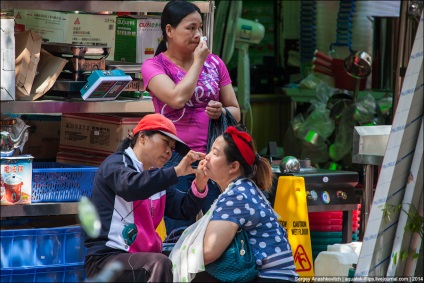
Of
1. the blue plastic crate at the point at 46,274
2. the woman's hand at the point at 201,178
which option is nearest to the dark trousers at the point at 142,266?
the woman's hand at the point at 201,178

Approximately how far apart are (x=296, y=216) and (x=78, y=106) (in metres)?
1.35

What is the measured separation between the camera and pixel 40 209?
4973 mm

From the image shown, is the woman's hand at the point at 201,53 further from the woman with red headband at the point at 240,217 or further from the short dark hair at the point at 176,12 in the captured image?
the woman with red headband at the point at 240,217

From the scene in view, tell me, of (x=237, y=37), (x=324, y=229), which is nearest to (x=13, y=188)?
(x=324, y=229)

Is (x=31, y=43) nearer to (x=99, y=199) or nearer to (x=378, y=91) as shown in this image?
(x=99, y=199)

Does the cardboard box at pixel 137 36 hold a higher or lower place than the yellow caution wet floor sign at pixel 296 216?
higher

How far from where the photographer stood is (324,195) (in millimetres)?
5844

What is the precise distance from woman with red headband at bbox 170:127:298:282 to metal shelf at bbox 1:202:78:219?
79 cm

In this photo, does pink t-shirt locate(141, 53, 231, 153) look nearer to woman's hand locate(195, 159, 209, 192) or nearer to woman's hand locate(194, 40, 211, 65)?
woman's hand locate(194, 40, 211, 65)

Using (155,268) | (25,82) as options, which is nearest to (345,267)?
(155,268)

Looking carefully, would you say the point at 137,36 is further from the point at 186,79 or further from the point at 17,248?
the point at 17,248

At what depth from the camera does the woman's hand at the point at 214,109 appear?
4.85m

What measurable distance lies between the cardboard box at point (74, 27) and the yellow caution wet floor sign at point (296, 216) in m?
1.40

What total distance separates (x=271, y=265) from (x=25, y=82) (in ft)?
5.45
